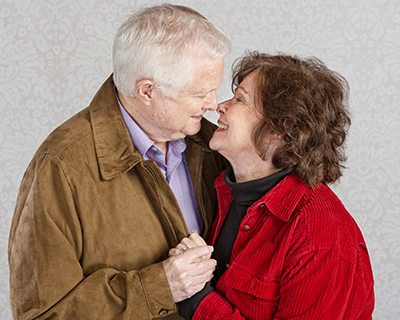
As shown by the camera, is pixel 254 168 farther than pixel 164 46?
Yes


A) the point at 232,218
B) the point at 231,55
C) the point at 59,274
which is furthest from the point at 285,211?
the point at 231,55

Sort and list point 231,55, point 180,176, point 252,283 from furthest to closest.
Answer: point 231,55 < point 180,176 < point 252,283

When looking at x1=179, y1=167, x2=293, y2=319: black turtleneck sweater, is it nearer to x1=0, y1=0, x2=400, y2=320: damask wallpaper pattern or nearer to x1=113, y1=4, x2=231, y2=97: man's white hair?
x1=113, y1=4, x2=231, y2=97: man's white hair

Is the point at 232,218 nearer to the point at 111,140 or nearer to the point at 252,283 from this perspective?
the point at 252,283

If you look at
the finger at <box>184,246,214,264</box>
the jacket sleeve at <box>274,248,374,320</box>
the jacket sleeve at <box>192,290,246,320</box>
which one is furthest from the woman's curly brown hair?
the jacket sleeve at <box>192,290,246,320</box>

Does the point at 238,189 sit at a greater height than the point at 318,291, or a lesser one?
greater

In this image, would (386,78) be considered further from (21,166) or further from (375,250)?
(21,166)

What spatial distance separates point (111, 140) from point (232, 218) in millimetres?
577

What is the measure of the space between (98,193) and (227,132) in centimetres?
53

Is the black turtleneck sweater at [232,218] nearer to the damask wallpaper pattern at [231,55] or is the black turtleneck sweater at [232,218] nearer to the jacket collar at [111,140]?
the jacket collar at [111,140]

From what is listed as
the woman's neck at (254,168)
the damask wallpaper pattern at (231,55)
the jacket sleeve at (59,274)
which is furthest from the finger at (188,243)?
the damask wallpaper pattern at (231,55)

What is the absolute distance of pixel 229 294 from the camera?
5.21 ft

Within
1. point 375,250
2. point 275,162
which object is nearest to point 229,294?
point 275,162

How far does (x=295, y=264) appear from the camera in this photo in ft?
4.57
